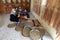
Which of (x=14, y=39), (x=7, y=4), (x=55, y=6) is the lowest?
(x=14, y=39)

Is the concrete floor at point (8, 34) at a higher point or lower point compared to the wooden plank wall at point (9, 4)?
lower

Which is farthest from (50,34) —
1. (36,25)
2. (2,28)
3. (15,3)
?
(15,3)

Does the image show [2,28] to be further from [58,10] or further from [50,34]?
[58,10]

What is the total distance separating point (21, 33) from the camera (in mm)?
2154

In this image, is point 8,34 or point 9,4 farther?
point 9,4

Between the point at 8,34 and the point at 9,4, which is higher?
the point at 9,4

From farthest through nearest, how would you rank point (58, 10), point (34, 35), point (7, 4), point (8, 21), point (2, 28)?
1. point (7, 4)
2. point (8, 21)
3. point (2, 28)
4. point (34, 35)
5. point (58, 10)

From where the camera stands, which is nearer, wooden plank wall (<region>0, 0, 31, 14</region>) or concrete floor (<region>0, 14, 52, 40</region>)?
concrete floor (<region>0, 14, 52, 40</region>)

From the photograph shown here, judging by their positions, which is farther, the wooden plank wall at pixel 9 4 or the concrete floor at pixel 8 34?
the wooden plank wall at pixel 9 4

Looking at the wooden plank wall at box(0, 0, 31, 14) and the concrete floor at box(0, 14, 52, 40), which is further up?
the wooden plank wall at box(0, 0, 31, 14)

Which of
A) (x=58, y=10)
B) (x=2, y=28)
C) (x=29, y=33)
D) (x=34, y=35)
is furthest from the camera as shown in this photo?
(x=2, y=28)

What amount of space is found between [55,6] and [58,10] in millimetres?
122

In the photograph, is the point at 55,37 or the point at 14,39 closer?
the point at 55,37

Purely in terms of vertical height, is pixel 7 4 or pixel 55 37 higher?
pixel 7 4
